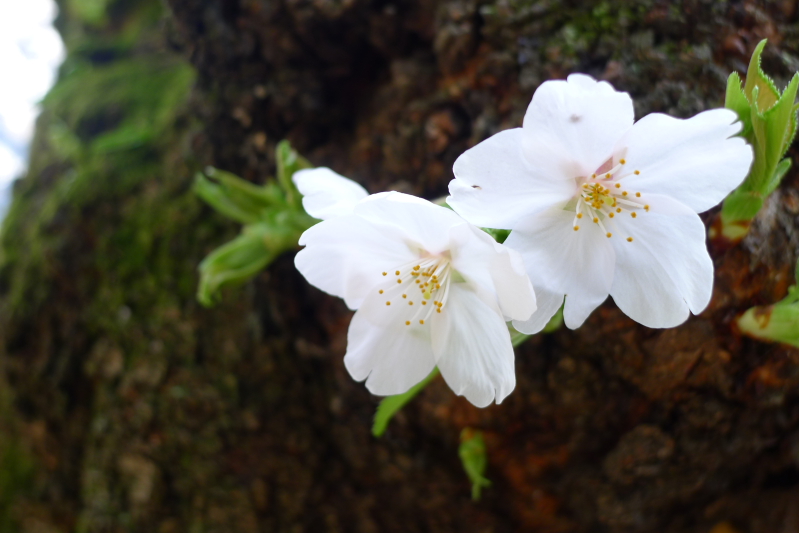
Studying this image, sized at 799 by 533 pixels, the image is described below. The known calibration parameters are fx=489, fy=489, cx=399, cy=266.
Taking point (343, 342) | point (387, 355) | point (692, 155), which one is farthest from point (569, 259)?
point (343, 342)

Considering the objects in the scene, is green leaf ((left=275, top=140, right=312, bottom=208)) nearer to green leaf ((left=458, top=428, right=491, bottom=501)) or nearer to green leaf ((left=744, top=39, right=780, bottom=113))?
green leaf ((left=458, top=428, right=491, bottom=501))

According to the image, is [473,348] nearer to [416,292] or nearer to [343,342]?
[416,292]

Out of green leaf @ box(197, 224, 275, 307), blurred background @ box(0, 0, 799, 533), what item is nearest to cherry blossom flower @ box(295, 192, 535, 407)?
blurred background @ box(0, 0, 799, 533)

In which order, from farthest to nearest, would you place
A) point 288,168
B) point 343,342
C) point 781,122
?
point 343,342, point 288,168, point 781,122

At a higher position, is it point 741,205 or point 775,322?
point 741,205

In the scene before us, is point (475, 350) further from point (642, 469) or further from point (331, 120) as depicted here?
point (331, 120)

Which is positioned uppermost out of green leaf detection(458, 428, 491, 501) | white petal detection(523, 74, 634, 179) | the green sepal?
white petal detection(523, 74, 634, 179)

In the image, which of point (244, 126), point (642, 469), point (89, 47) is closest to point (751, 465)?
point (642, 469)
